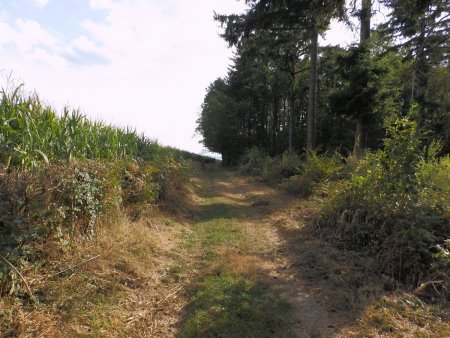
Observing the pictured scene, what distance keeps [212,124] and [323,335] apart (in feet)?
106

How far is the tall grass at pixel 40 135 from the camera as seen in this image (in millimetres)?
4312

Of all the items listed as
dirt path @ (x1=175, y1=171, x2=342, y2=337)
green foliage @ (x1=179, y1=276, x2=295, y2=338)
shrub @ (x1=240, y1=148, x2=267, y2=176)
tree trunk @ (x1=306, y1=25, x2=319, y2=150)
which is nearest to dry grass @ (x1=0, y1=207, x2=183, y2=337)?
green foliage @ (x1=179, y1=276, x2=295, y2=338)

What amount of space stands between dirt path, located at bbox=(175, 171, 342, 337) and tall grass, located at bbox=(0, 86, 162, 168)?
110 inches

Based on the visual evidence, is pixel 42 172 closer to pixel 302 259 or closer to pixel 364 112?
pixel 302 259

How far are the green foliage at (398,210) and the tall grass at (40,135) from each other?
5092mm

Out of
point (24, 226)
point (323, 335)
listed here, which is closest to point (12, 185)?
point (24, 226)

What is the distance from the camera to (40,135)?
195 inches

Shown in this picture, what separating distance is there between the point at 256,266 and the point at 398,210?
8.38 feet

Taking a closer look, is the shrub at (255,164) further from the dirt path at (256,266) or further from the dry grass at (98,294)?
the dry grass at (98,294)

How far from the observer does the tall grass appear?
431cm

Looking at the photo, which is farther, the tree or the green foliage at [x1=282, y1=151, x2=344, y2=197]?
the tree

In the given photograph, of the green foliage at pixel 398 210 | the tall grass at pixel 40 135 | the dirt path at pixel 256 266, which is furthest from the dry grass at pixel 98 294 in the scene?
Answer: the green foliage at pixel 398 210

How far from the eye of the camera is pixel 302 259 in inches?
229

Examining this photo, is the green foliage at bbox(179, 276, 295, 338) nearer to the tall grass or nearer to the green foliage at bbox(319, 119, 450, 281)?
the green foliage at bbox(319, 119, 450, 281)
